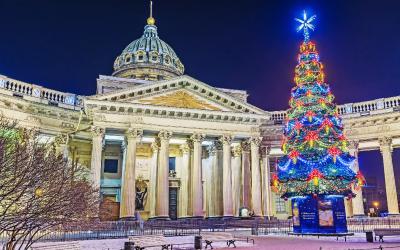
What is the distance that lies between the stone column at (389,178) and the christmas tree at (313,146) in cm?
1345

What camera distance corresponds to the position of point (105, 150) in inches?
1489

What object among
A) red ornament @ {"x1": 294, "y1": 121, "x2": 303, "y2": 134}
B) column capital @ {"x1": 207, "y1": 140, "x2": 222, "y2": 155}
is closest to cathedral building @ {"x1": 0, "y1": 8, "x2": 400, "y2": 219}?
column capital @ {"x1": 207, "y1": 140, "x2": 222, "y2": 155}

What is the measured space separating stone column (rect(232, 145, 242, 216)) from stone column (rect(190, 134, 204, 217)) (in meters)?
4.08

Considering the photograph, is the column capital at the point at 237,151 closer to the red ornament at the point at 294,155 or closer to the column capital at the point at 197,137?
the column capital at the point at 197,137

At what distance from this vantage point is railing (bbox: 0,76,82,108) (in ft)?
98.4

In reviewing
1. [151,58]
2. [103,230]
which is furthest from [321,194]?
[151,58]

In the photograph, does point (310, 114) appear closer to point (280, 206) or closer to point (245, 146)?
point (245, 146)

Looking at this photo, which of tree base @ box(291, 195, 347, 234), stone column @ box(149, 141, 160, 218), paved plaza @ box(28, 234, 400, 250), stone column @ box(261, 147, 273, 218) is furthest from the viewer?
stone column @ box(261, 147, 273, 218)

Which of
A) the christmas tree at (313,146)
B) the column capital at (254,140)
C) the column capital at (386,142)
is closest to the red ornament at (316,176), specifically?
the christmas tree at (313,146)

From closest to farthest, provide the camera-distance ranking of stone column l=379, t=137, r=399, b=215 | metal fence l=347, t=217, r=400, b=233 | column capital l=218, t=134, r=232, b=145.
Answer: metal fence l=347, t=217, r=400, b=233 → stone column l=379, t=137, r=399, b=215 → column capital l=218, t=134, r=232, b=145

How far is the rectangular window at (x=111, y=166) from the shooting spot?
37803 millimetres

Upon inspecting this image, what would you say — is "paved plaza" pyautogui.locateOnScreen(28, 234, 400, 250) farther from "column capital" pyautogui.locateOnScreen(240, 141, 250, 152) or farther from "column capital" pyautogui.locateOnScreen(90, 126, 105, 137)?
"column capital" pyautogui.locateOnScreen(240, 141, 250, 152)

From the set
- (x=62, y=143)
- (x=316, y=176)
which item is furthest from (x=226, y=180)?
(x=62, y=143)

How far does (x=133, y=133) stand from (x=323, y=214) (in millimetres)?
16818
